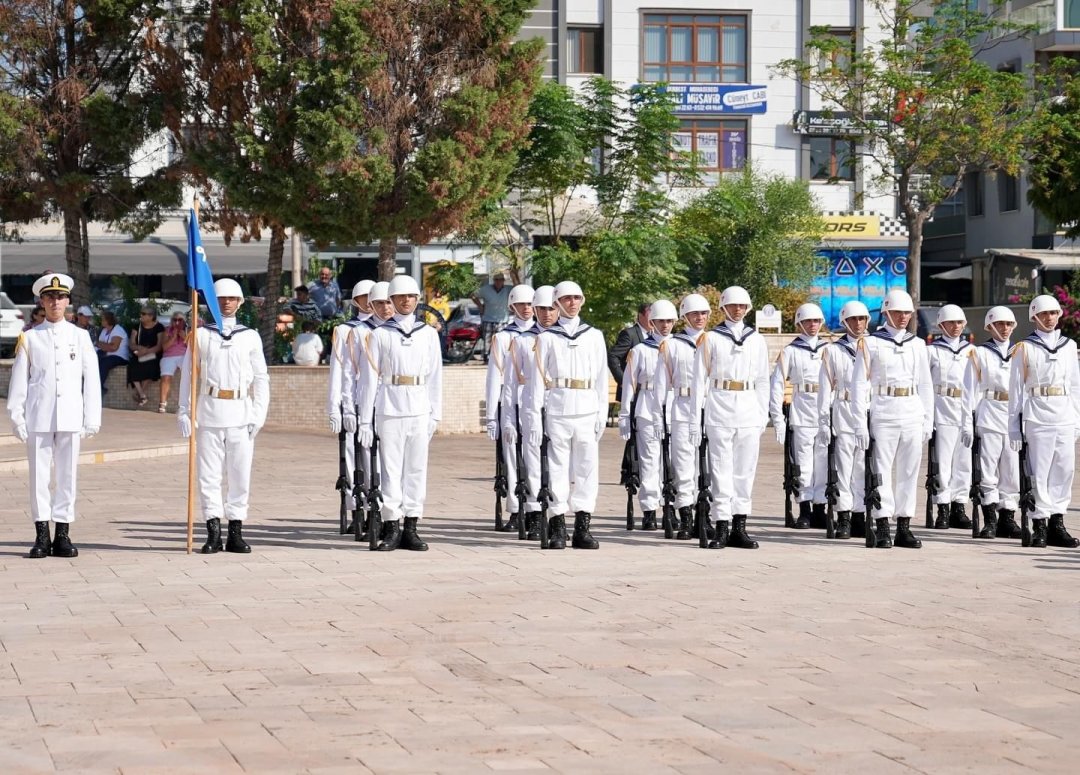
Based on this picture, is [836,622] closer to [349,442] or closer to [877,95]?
[349,442]

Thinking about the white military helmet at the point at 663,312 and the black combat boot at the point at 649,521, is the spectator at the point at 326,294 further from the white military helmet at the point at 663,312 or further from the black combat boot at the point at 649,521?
the black combat boot at the point at 649,521

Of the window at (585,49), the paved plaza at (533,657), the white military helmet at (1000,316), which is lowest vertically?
the paved plaza at (533,657)

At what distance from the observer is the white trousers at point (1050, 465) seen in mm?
14414

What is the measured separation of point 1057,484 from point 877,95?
27.4m

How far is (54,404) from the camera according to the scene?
42.6 feet

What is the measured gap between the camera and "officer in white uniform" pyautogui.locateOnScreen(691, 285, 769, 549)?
13.9 m

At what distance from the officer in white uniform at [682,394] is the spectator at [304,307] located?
15.5 metres

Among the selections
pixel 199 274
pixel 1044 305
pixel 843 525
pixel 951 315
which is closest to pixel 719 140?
pixel 951 315

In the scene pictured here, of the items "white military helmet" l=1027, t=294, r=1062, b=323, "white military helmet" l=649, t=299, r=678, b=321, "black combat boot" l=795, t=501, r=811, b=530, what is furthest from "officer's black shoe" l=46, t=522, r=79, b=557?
"white military helmet" l=1027, t=294, r=1062, b=323

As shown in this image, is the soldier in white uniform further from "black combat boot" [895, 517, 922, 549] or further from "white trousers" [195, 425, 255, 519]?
"black combat boot" [895, 517, 922, 549]

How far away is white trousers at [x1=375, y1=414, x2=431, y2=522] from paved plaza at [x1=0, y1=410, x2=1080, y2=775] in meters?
0.44

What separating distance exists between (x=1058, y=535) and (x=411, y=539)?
518cm

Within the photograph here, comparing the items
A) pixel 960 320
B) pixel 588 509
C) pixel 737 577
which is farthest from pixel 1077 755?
pixel 960 320

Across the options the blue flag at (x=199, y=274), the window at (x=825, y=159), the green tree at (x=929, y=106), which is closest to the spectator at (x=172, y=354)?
the blue flag at (x=199, y=274)
